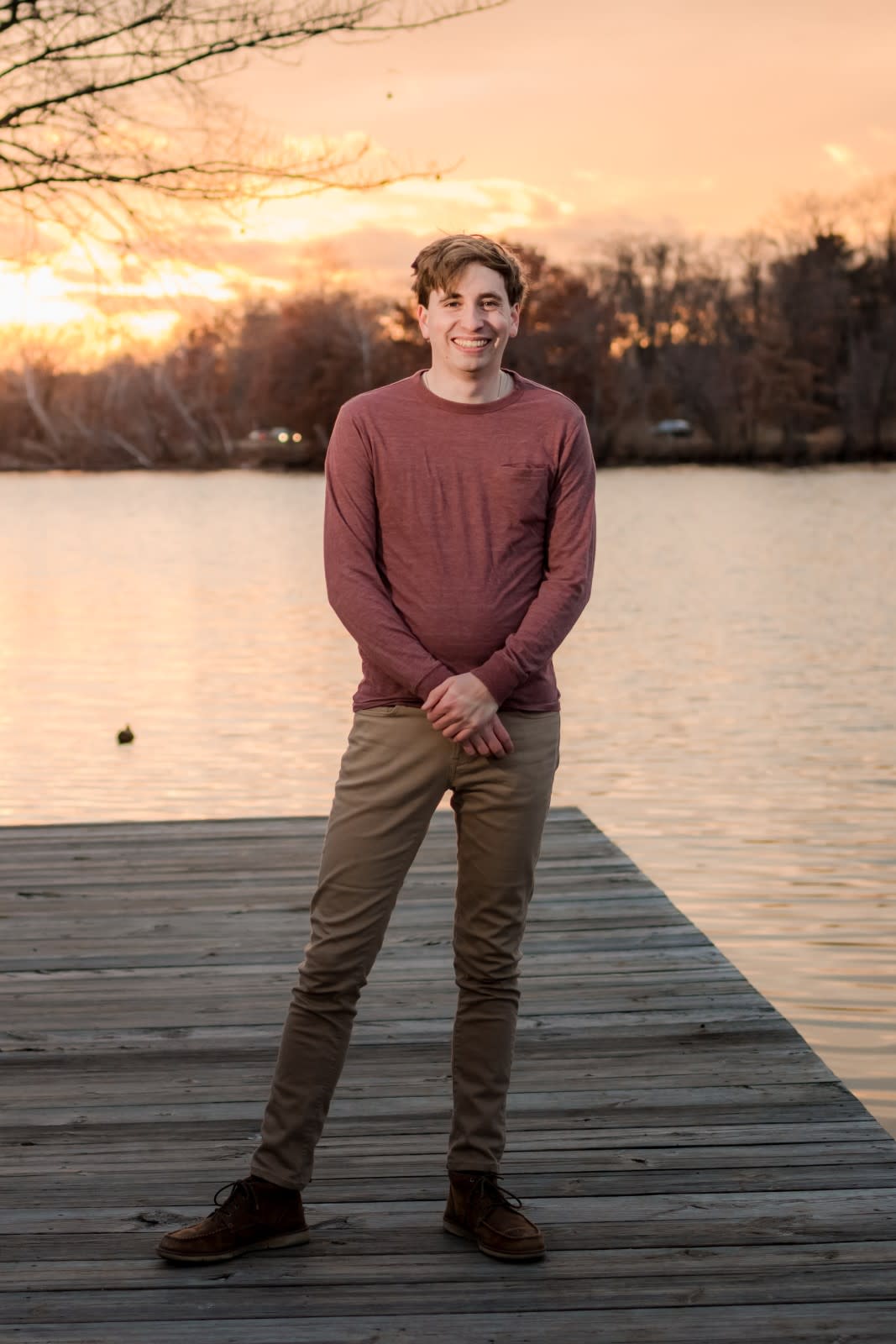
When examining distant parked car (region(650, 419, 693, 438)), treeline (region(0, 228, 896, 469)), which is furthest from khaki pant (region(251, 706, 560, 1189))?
distant parked car (region(650, 419, 693, 438))

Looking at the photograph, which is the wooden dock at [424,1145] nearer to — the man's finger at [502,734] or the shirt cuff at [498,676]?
the man's finger at [502,734]

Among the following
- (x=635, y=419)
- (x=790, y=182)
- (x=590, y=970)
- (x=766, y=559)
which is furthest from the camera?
(x=635, y=419)

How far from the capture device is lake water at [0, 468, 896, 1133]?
773 centimetres

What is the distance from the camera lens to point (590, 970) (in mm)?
4980

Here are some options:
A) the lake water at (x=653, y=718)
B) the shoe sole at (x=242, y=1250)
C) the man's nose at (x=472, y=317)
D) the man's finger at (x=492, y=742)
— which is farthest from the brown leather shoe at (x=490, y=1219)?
the lake water at (x=653, y=718)

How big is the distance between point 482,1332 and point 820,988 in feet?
13.3

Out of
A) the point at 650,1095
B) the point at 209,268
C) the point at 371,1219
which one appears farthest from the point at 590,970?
the point at 209,268

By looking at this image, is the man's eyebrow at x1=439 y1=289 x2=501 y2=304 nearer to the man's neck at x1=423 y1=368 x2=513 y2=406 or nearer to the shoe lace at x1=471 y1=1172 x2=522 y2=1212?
the man's neck at x1=423 y1=368 x2=513 y2=406

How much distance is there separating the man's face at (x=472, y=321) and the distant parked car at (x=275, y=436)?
84267 mm

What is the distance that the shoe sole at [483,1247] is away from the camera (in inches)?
120

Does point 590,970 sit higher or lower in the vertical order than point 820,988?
higher

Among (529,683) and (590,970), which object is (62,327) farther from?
(529,683)

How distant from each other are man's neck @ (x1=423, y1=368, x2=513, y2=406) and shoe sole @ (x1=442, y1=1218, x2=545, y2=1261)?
4.96 feet

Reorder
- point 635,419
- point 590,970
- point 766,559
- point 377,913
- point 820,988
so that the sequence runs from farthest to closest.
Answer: point 635,419 → point 766,559 → point 820,988 → point 590,970 → point 377,913
